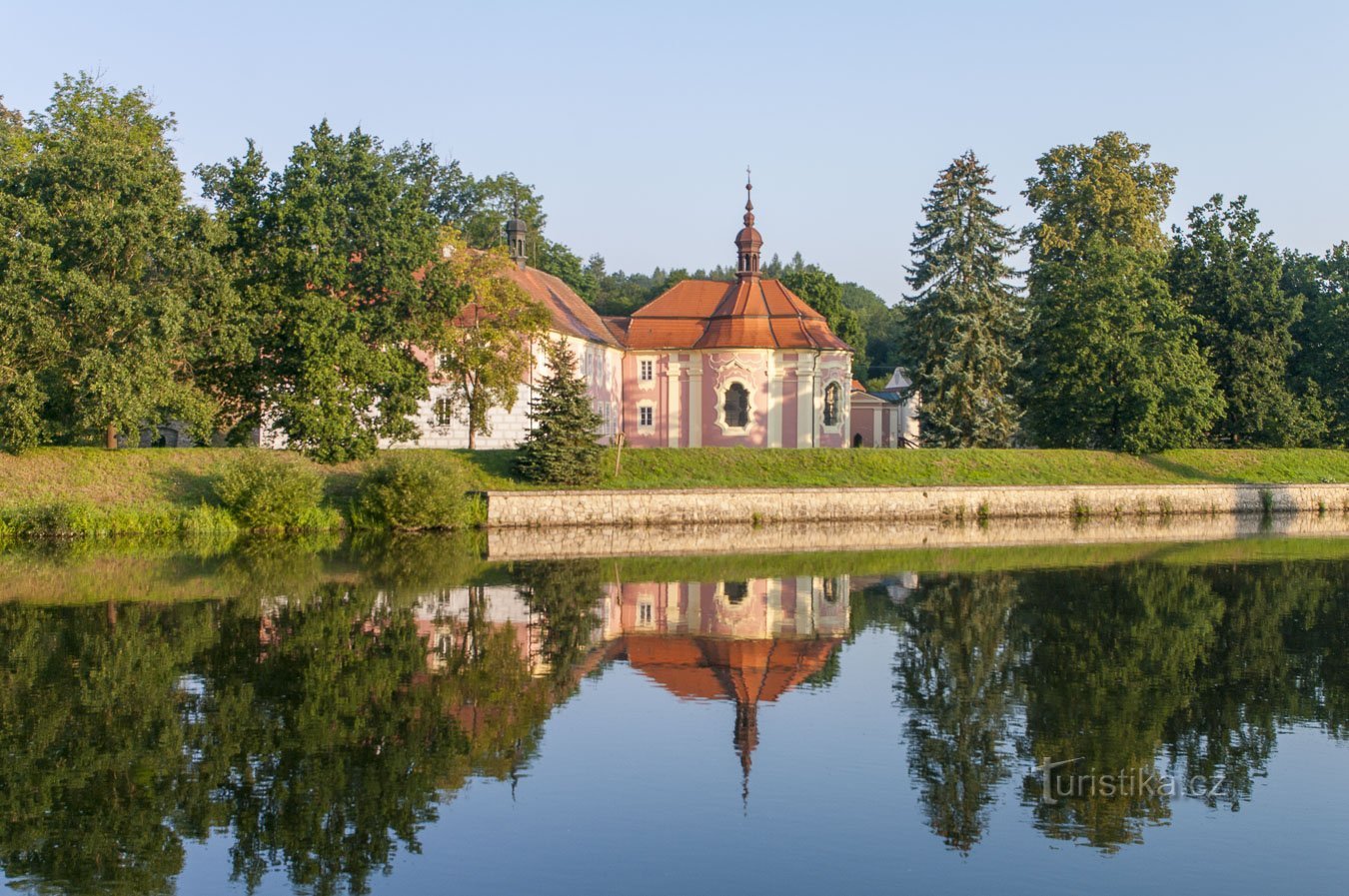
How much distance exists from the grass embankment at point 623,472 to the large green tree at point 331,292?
5.13ft

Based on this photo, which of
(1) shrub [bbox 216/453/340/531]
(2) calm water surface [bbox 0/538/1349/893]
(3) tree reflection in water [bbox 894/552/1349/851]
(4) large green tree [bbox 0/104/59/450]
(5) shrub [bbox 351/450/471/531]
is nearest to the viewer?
(2) calm water surface [bbox 0/538/1349/893]

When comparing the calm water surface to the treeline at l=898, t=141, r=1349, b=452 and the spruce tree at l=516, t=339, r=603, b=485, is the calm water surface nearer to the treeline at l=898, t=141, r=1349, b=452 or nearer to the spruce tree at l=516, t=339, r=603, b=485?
the spruce tree at l=516, t=339, r=603, b=485

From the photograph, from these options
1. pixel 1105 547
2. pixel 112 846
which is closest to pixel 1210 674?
pixel 112 846

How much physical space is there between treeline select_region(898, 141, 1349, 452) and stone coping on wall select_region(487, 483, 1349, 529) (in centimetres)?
355

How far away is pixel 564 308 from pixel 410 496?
19679 millimetres

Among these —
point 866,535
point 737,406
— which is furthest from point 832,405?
point 866,535

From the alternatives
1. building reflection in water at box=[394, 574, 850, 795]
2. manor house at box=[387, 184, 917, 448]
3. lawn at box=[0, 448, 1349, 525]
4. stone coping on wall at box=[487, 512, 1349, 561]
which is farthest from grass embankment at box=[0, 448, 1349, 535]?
building reflection in water at box=[394, 574, 850, 795]

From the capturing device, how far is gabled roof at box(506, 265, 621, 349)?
47369 mm

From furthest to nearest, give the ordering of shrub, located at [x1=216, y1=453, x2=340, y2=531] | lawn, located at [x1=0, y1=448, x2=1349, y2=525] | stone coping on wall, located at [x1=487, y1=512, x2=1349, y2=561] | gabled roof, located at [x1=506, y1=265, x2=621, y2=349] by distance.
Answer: gabled roof, located at [x1=506, y1=265, x2=621, y2=349] < lawn, located at [x1=0, y1=448, x2=1349, y2=525] < shrub, located at [x1=216, y1=453, x2=340, y2=531] < stone coping on wall, located at [x1=487, y1=512, x2=1349, y2=561]

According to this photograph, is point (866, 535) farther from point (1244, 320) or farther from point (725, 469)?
point (1244, 320)

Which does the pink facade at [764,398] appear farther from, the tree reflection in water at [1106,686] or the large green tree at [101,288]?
the tree reflection in water at [1106,686]

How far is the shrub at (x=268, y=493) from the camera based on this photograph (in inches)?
1259

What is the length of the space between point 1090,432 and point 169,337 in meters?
30.3

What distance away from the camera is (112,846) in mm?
9578
